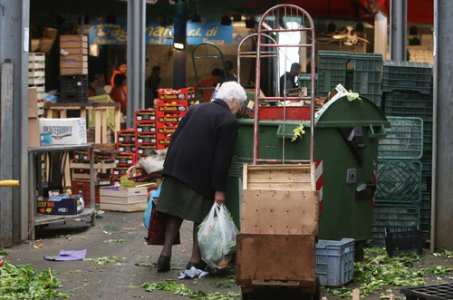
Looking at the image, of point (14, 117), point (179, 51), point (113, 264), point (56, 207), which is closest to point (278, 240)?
point (113, 264)

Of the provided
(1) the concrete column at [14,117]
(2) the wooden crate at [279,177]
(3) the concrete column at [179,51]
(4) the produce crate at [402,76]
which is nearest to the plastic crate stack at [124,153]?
(1) the concrete column at [14,117]

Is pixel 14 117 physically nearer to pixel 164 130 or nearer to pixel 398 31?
pixel 164 130

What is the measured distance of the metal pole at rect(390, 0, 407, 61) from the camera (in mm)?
17516

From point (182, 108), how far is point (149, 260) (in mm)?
7076

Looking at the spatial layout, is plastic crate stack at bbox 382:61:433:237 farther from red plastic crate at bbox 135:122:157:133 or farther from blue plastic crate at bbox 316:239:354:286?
red plastic crate at bbox 135:122:157:133

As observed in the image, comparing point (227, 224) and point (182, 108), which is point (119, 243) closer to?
point (227, 224)

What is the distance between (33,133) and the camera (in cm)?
1198

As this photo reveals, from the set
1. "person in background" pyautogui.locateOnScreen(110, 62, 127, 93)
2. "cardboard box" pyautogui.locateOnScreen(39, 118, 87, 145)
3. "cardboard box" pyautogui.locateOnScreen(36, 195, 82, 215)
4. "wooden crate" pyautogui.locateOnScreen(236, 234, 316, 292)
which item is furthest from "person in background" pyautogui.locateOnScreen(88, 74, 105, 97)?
"wooden crate" pyautogui.locateOnScreen(236, 234, 316, 292)

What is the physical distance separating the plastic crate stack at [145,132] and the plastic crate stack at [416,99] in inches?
246

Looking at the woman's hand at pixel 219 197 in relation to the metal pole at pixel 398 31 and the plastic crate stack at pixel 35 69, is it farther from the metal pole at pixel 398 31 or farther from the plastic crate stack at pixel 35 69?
the metal pole at pixel 398 31

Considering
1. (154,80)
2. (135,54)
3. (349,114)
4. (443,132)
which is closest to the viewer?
(349,114)

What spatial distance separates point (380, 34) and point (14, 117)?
1212 centimetres

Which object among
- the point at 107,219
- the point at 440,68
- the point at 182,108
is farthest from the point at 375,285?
the point at 182,108

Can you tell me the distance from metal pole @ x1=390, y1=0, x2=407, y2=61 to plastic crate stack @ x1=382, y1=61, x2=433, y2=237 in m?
5.83
